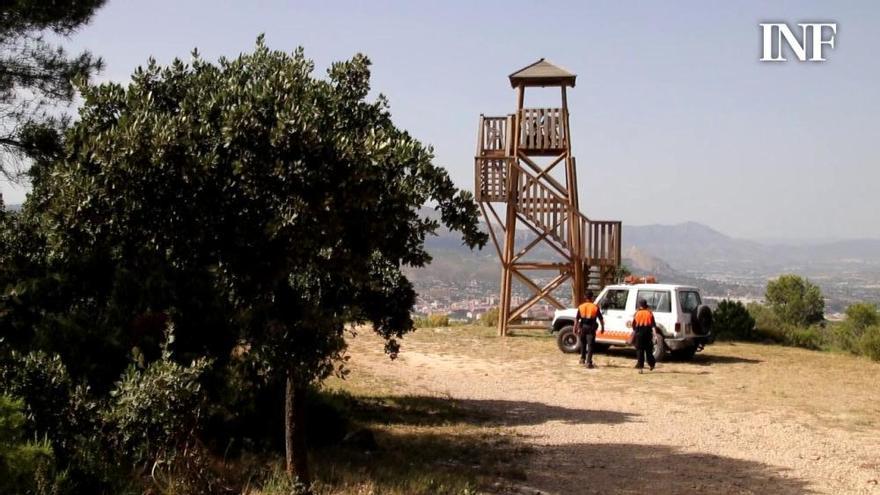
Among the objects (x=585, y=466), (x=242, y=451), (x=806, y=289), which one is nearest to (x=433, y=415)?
(x=585, y=466)

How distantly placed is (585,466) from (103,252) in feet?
19.3

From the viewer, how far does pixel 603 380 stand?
639 inches

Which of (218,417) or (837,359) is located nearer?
(218,417)

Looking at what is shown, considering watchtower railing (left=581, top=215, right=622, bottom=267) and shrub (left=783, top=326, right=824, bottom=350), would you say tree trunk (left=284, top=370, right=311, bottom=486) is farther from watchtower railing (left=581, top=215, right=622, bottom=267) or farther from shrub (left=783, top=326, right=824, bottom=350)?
shrub (left=783, top=326, right=824, bottom=350)

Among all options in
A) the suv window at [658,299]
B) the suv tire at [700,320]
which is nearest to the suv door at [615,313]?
the suv window at [658,299]

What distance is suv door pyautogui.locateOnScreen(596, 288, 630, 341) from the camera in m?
19.5

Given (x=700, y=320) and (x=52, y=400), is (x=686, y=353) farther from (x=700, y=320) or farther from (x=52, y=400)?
(x=52, y=400)

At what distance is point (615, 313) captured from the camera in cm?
1970

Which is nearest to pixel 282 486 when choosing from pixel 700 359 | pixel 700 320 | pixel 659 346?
pixel 659 346

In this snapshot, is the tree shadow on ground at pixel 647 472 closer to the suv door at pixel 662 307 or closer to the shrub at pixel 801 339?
the suv door at pixel 662 307

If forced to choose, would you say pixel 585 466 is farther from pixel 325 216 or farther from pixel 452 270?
pixel 452 270

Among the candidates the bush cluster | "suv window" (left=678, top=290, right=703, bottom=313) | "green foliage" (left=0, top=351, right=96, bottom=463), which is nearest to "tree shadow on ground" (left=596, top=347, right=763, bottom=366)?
"suv window" (left=678, top=290, right=703, bottom=313)

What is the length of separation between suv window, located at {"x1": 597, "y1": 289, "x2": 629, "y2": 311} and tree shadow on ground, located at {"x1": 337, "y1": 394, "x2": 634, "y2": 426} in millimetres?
6649

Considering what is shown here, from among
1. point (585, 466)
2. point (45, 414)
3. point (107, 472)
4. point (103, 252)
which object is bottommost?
point (585, 466)
